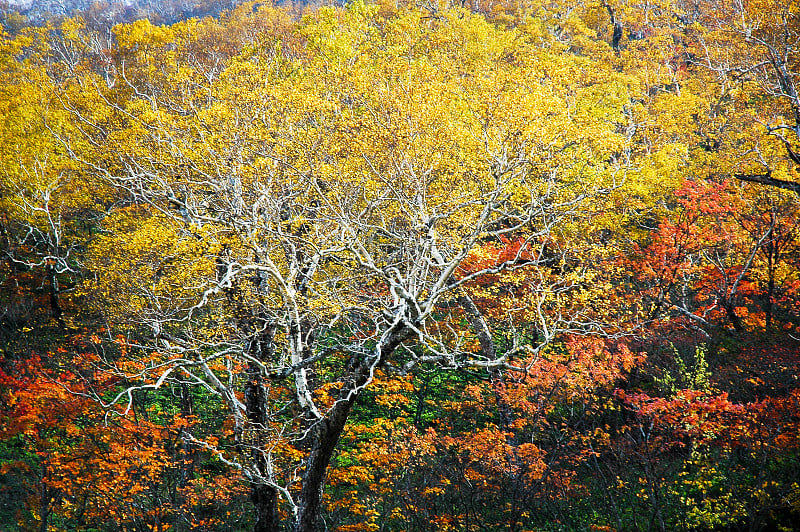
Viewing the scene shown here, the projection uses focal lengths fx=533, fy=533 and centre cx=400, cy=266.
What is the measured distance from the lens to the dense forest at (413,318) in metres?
13.2

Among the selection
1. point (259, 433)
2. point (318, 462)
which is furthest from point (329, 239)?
point (318, 462)

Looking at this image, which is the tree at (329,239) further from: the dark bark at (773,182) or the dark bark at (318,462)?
the dark bark at (773,182)

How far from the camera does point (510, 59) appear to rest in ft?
117

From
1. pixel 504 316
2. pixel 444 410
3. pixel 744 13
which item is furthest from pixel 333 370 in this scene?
pixel 744 13

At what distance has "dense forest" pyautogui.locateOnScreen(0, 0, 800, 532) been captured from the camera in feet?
43.4

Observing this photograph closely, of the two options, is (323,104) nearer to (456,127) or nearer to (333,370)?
(456,127)

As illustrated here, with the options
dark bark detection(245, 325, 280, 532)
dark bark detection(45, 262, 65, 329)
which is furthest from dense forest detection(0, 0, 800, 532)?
dark bark detection(45, 262, 65, 329)

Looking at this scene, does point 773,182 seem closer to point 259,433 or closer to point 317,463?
point 317,463

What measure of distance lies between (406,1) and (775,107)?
31750 mm

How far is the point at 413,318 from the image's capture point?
15.0 metres

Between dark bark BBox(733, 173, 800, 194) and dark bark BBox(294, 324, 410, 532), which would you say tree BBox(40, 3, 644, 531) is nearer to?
dark bark BBox(294, 324, 410, 532)

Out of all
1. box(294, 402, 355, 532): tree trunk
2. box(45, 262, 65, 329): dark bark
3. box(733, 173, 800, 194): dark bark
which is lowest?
box(294, 402, 355, 532): tree trunk

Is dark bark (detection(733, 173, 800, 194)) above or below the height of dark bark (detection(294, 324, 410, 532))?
above

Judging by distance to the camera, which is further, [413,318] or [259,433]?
[413,318]
